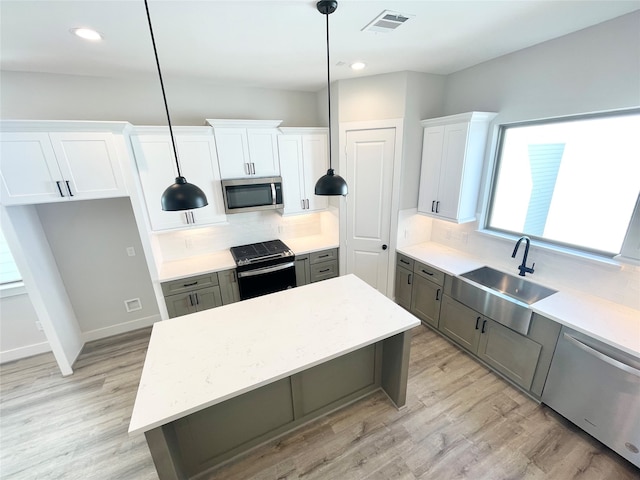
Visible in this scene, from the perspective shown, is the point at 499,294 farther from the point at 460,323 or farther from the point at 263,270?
the point at 263,270

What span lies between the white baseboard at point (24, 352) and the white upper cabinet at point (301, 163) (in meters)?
3.31

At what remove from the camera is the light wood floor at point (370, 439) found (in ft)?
6.15

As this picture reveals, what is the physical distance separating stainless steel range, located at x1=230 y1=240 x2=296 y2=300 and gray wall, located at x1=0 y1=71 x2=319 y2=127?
1.74m

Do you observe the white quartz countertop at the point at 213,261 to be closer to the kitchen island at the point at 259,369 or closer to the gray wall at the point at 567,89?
the kitchen island at the point at 259,369

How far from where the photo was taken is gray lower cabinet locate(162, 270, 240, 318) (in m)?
2.96

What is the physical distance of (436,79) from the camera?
3.09 m

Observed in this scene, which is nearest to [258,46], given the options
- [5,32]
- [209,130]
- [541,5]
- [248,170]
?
[209,130]

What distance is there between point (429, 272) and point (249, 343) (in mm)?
2259

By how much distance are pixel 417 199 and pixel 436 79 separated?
1392 millimetres

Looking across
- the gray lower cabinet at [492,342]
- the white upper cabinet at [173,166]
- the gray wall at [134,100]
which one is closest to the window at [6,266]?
the gray wall at [134,100]

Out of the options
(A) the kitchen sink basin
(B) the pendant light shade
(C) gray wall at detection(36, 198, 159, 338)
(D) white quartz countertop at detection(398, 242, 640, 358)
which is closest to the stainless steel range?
(C) gray wall at detection(36, 198, 159, 338)

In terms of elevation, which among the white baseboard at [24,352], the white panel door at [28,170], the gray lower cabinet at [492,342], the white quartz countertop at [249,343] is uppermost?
the white panel door at [28,170]

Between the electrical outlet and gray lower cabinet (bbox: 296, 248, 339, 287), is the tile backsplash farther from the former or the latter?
the electrical outlet

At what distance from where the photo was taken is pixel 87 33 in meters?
1.81
